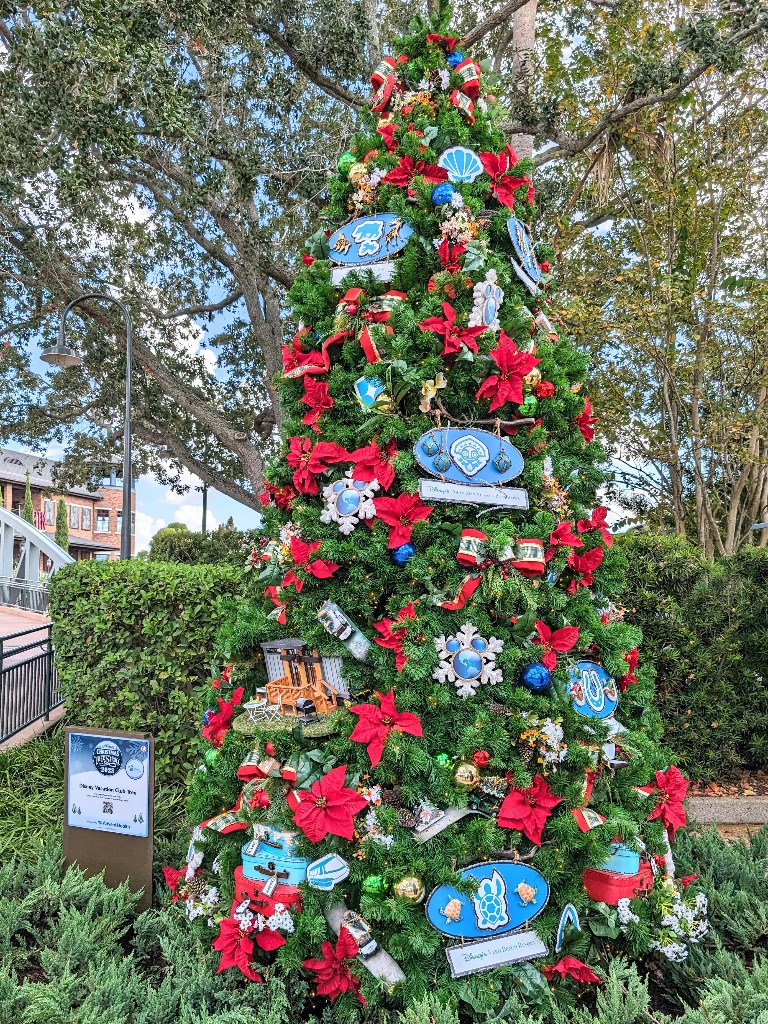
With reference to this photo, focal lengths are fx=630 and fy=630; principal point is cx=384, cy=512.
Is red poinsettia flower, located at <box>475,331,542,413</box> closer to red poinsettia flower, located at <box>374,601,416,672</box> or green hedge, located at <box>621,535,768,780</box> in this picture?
red poinsettia flower, located at <box>374,601,416,672</box>

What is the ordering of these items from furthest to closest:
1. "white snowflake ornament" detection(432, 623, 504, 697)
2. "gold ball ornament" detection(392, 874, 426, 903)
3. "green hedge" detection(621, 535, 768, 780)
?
"green hedge" detection(621, 535, 768, 780) < "white snowflake ornament" detection(432, 623, 504, 697) < "gold ball ornament" detection(392, 874, 426, 903)

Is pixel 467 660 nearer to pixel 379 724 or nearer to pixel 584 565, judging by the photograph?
pixel 379 724

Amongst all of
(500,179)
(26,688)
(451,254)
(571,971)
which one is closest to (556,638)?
(571,971)

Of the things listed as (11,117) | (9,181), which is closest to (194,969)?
(11,117)

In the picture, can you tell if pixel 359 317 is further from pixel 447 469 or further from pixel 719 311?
pixel 719 311

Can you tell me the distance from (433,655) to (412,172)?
190 centimetres

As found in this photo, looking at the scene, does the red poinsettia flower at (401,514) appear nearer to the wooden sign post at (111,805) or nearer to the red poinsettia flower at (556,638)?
the red poinsettia flower at (556,638)

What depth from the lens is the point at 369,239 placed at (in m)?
2.58

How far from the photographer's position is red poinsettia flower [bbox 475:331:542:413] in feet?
7.66

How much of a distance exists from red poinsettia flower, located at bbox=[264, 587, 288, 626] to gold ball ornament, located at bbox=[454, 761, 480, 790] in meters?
0.83

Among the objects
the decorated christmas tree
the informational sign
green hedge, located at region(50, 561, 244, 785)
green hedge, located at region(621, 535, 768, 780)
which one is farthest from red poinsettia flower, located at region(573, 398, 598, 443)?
green hedge, located at region(50, 561, 244, 785)

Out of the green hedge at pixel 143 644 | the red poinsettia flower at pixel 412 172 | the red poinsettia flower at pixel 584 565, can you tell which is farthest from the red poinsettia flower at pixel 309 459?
the green hedge at pixel 143 644

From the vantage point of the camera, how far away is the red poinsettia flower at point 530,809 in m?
2.10

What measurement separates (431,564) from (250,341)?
37.8ft
